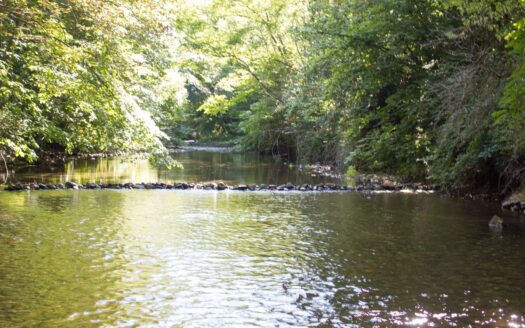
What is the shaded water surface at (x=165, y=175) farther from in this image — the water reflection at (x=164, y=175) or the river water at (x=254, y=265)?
the river water at (x=254, y=265)

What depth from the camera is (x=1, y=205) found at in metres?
12.0

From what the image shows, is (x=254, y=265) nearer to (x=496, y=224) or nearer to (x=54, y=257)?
(x=54, y=257)

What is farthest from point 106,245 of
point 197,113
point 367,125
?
point 197,113

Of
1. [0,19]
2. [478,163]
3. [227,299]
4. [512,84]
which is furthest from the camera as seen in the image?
[478,163]

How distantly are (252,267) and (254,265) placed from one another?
0.37 feet

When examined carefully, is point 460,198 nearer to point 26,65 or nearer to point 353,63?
point 353,63

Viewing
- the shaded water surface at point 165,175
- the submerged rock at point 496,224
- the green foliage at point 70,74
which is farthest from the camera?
the shaded water surface at point 165,175

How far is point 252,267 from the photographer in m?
7.59

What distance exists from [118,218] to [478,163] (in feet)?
29.8

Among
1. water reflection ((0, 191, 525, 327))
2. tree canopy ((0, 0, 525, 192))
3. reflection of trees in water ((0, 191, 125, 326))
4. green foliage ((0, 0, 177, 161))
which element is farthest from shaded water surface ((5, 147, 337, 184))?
water reflection ((0, 191, 525, 327))

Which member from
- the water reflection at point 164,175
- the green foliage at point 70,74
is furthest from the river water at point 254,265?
the water reflection at point 164,175

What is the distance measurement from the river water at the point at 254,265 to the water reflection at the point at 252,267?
22 mm

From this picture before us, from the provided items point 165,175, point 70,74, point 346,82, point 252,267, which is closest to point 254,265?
point 252,267

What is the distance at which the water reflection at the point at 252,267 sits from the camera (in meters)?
5.75
